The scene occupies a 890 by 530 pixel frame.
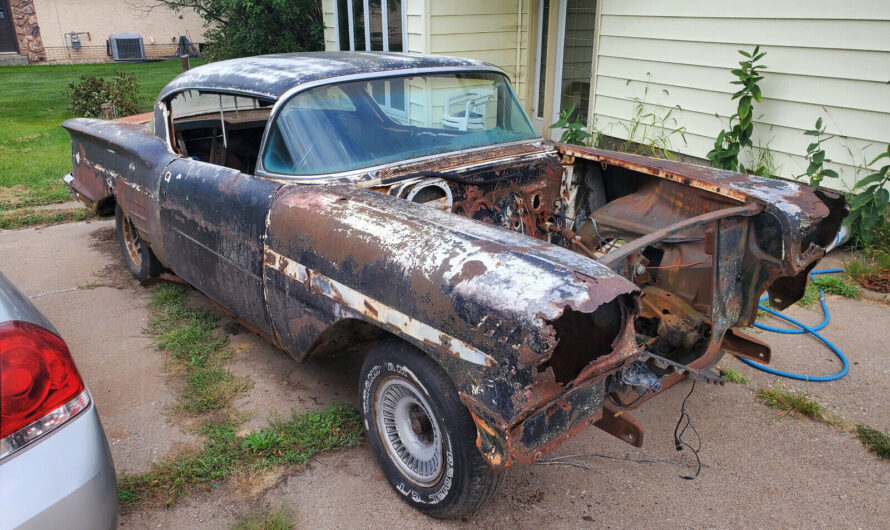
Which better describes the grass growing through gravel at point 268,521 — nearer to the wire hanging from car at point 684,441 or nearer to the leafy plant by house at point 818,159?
the wire hanging from car at point 684,441

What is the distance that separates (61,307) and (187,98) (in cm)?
178

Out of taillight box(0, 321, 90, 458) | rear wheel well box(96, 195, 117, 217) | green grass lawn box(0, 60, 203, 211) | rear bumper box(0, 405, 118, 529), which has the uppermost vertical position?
taillight box(0, 321, 90, 458)

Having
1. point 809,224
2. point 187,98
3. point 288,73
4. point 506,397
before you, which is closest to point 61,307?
point 187,98

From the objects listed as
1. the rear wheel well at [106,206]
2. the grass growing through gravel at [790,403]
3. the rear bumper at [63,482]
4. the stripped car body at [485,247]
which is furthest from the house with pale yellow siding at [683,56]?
the rear bumper at [63,482]

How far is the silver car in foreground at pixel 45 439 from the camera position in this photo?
1753mm

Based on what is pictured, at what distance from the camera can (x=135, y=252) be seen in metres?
5.18

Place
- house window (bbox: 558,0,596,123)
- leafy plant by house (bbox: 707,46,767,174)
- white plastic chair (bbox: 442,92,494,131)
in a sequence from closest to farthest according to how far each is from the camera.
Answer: white plastic chair (bbox: 442,92,494,131) < leafy plant by house (bbox: 707,46,767,174) < house window (bbox: 558,0,596,123)

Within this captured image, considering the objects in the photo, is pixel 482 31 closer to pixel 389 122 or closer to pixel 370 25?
pixel 370 25

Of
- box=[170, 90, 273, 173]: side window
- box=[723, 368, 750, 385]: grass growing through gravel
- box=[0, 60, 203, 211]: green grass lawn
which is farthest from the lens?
box=[0, 60, 203, 211]: green grass lawn

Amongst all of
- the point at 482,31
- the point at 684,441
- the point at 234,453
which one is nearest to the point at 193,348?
the point at 234,453

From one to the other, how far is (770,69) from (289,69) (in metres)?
4.57

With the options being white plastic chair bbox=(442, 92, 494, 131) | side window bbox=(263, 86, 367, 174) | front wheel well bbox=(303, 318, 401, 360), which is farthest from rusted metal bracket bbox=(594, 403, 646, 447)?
white plastic chair bbox=(442, 92, 494, 131)

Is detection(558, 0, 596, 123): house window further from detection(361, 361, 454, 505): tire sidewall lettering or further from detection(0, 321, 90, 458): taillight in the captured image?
detection(0, 321, 90, 458): taillight

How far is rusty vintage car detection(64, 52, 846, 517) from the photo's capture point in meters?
2.24
